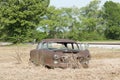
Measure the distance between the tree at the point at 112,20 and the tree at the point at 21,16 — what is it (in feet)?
168

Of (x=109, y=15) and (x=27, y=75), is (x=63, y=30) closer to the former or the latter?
(x=109, y=15)

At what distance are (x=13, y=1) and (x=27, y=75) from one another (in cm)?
5778

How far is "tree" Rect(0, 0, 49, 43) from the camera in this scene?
69.5 meters

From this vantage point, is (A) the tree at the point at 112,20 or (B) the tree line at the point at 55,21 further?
(A) the tree at the point at 112,20

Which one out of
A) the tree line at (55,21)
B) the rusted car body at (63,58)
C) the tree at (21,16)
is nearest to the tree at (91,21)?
the tree line at (55,21)

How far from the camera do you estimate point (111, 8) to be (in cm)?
12756

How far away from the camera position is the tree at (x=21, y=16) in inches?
2736

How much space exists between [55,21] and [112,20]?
2872cm

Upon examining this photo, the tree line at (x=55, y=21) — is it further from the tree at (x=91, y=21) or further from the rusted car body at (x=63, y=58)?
the rusted car body at (x=63, y=58)

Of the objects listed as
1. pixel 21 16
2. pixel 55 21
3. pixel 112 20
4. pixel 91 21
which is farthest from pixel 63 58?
pixel 112 20

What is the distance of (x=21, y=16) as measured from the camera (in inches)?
2736

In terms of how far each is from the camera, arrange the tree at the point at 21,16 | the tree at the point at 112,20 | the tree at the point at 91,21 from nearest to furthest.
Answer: the tree at the point at 21,16, the tree at the point at 91,21, the tree at the point at 112,20

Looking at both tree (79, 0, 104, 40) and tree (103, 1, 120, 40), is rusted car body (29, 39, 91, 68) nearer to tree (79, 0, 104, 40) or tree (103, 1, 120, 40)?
tree (79, 0, 104, 40)

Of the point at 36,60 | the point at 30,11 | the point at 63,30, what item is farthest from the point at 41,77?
the point at 63,30
